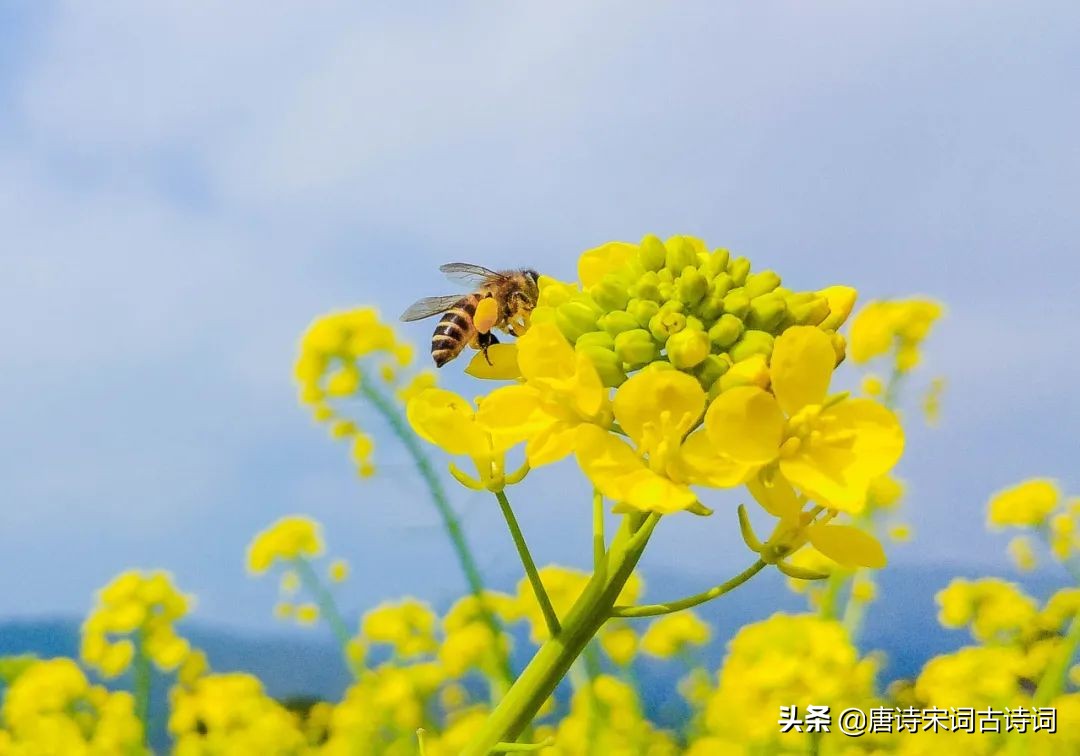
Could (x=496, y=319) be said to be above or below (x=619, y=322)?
above

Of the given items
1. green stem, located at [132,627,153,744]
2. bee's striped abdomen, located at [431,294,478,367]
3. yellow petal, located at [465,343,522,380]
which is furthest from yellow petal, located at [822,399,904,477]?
green stem, located at [132,627,153,744]

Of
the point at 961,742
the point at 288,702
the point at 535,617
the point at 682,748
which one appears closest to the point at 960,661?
the point at 961,742

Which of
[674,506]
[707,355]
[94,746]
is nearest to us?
[674,506]

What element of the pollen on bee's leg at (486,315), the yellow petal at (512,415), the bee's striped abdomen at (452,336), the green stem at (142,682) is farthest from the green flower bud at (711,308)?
the green stem at (142,682)

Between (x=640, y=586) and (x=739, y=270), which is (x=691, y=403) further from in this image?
(x=640, y=586)

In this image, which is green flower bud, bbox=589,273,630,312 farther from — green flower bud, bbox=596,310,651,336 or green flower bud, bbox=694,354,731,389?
green flower bud, bbox=694,354,731,389

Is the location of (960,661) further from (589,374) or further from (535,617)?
(589,374)

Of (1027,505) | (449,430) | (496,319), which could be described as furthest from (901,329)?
(449,430)
